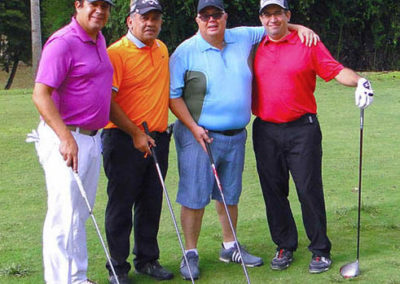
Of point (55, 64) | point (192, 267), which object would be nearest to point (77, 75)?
point (55, 64)

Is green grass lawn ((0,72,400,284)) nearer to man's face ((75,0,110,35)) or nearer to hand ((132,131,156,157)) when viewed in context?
hand ((132,131,156,157))

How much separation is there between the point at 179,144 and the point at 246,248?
1065mm

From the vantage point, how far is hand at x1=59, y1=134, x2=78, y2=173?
160 inches

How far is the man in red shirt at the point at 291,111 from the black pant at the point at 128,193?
0.73 metres

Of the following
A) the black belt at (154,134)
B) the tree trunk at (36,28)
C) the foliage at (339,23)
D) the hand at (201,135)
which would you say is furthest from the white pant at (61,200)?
the tree trunk at (36,28)

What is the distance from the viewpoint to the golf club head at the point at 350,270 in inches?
193

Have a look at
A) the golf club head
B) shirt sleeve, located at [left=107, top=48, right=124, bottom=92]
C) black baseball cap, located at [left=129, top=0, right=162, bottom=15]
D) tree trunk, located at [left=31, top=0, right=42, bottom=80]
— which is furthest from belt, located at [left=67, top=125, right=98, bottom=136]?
tree trunk, located at [left=31, top=0, right=42, bottom=80]

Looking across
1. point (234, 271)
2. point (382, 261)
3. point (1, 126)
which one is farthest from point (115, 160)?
point (1, 126)

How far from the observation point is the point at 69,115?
14.1 feet

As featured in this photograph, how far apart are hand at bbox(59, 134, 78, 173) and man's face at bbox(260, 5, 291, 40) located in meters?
1.68

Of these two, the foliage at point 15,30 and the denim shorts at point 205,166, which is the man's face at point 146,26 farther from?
the foliage at point 15,30

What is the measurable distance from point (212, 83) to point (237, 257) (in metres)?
1.31

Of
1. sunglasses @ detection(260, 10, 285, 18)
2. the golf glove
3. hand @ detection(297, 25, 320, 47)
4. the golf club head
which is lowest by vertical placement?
the golf club head

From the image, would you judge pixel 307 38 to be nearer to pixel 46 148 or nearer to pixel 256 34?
pixel 256 34
